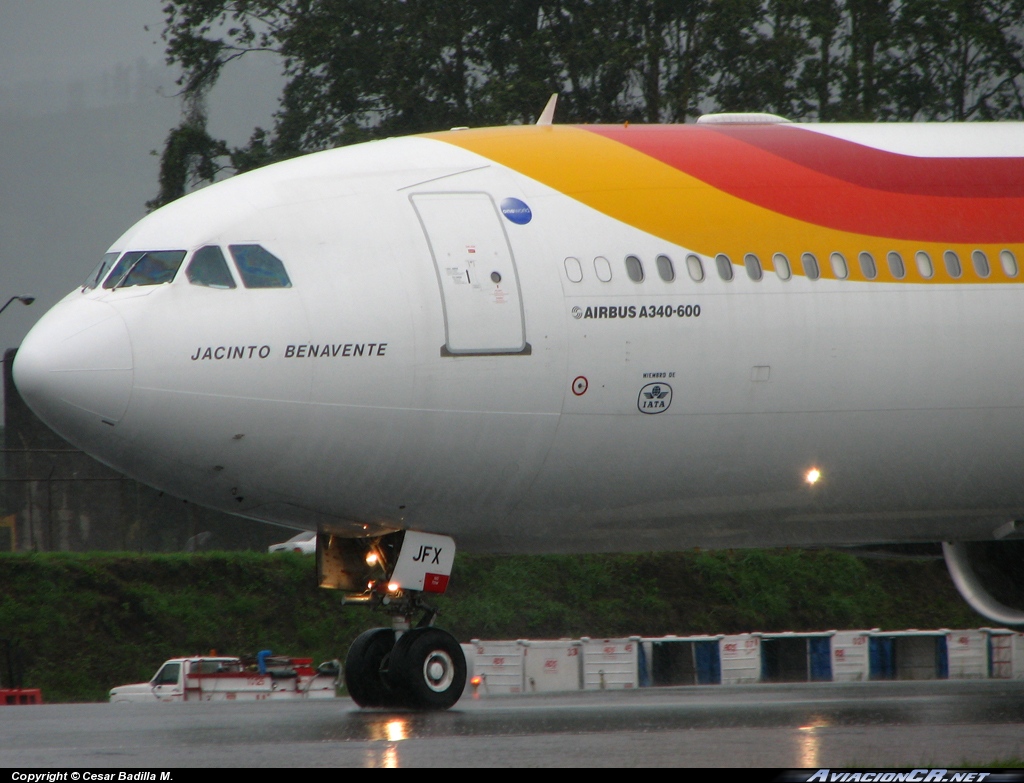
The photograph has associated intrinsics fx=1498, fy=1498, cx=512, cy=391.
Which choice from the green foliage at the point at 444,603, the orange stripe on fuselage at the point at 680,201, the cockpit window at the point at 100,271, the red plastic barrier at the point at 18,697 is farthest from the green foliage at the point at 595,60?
the cockpit window at the point at 100,271

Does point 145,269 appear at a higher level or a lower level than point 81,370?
higher

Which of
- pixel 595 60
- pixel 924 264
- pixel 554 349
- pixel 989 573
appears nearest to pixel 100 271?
pixel 554 349

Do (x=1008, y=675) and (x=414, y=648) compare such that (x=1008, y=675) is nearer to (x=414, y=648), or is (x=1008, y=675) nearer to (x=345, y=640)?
(x=345, y=640)

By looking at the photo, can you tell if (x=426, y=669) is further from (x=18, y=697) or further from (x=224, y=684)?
(x=224, y=684)

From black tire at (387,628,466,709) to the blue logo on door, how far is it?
10.5 feet

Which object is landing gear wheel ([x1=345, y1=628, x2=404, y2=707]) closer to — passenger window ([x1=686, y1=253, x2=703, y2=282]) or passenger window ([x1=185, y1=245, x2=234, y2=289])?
passenger window ([x1=185, y1=245, x2=234, y2=289])

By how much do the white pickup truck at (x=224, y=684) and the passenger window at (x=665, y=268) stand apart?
13.7m

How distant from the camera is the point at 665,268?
11.5 meters

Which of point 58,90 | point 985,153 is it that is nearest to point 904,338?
point 985,153

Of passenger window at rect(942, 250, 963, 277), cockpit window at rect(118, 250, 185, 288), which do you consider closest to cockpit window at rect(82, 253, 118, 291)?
cockpit window at rect(118, 250, 185, 288)

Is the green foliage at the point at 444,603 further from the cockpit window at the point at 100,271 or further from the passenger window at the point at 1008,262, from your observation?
the passenger window at the point at 1008,262

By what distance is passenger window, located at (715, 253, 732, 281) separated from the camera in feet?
38.2

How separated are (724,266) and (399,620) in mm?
3746

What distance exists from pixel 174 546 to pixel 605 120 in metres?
13.5
